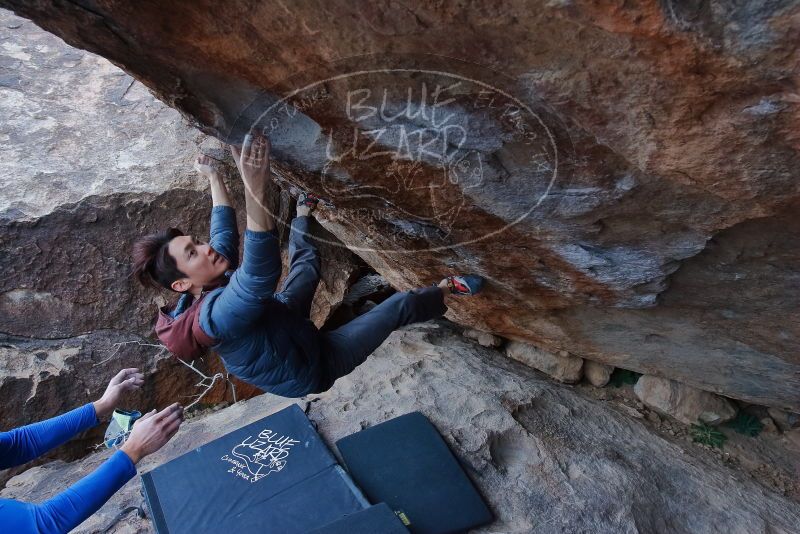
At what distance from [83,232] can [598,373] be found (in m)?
3.67

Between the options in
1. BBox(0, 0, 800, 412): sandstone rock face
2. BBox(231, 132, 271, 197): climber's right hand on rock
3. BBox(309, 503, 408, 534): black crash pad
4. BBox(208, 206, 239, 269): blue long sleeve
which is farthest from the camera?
BBox(309, 503, 408, 534): black crash pad

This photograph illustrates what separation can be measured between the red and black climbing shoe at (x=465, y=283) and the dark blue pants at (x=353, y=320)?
0.43 feet

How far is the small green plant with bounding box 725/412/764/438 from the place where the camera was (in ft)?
10.9

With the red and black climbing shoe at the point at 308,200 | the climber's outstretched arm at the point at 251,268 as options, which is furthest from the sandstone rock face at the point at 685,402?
the climber's outstretched arm at the point at 251,268

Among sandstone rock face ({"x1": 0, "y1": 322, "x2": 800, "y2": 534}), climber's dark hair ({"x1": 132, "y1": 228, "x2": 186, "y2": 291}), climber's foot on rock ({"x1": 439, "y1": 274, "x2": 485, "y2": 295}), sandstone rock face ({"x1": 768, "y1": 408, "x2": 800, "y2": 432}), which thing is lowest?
sandstone rock face ({"x1": 0, "y1": 322, "x2": 800, "y2": 534})

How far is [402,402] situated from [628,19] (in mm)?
2600

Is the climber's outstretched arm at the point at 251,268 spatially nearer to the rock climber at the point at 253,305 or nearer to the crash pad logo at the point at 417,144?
the rock climber at the point at 253,305

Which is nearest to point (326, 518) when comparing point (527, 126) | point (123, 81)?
point (527, 126)

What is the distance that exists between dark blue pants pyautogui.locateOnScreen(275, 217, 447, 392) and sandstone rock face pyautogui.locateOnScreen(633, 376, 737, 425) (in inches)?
67.3

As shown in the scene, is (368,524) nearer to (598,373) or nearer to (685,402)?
(598,373)

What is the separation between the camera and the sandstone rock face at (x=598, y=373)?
374 centimetres

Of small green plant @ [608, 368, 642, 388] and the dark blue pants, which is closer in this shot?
the dark blue pants

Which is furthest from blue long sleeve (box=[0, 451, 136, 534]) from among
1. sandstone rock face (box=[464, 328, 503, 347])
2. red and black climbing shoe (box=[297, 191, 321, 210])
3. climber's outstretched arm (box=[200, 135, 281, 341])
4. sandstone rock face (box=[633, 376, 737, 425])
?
sandstone rock face (box=[633, 376, 737, 425])

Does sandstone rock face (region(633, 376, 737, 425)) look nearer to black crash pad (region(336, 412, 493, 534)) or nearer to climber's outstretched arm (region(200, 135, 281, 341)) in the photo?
black crash pad (region(336, 412, 493, 534))
